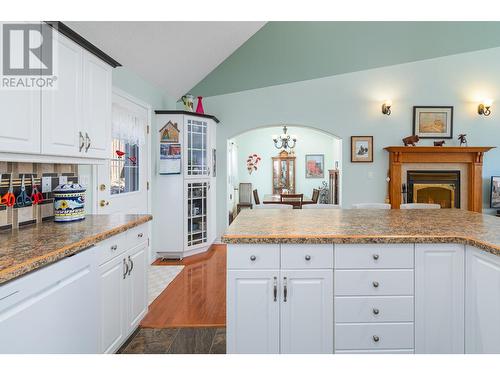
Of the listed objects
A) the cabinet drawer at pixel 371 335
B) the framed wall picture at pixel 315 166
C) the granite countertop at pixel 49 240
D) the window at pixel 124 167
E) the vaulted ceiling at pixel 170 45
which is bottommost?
the cabinet drawer at pixel 371 335

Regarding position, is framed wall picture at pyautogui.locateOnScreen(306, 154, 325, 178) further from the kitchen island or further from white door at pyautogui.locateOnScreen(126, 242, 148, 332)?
the kitchen island

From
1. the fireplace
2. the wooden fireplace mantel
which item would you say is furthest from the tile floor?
the fireplace

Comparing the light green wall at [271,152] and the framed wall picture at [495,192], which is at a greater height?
the light green wall at [271,152]

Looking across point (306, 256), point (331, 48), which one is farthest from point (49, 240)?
point (331, 48)

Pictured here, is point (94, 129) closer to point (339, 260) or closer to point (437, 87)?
Answer: point (339, 260)

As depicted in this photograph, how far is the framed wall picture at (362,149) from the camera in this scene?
5.13 metres

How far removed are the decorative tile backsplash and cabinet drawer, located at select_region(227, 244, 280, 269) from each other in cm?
136

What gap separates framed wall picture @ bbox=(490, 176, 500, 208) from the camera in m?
5.09

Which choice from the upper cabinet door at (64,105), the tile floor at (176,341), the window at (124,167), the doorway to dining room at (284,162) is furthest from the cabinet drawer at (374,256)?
the doorway to dining room at (284,162)

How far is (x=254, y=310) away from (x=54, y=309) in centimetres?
98

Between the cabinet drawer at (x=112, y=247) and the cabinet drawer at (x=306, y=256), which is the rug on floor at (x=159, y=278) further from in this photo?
the cabinet drawer at (x=306, y=256)

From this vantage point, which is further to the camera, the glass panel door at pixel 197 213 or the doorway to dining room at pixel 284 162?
the doorway to dining room at pixel 284 162

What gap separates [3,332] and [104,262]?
742mm

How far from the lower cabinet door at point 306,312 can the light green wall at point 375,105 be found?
3694 millimetres
